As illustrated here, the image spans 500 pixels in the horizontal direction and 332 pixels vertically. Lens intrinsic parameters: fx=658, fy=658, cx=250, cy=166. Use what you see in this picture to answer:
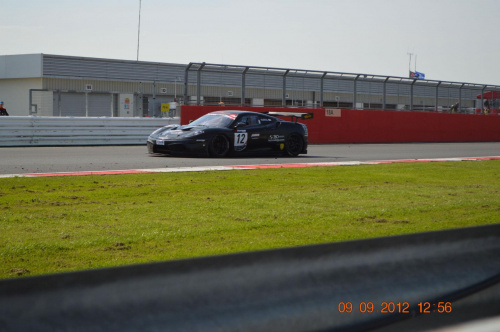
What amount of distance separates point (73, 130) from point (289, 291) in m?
18.6

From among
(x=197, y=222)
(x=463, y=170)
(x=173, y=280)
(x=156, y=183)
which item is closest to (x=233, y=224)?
(x=197, y=222)

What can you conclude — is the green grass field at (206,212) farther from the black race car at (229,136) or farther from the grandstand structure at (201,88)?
the grandstand structure at (201,88)

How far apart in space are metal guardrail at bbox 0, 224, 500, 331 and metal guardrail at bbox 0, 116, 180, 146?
17.8 meters

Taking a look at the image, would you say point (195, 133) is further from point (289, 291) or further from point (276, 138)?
point (289, 291)

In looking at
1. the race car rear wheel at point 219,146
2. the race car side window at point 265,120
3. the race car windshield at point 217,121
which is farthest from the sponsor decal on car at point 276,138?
the race car rear wheel at point 219,146

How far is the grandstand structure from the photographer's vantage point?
2291 centimetres

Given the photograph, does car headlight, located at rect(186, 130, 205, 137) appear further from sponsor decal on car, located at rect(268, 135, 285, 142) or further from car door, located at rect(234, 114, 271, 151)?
sponsor decal on car, located at rect(268, 135, 285, 142)

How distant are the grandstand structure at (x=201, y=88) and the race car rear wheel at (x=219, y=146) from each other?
6654 millimetres

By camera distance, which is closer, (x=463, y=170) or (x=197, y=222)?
(x=197, y=222)

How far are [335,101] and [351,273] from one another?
23731 mm

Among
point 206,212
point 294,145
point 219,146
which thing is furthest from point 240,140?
point 206,212

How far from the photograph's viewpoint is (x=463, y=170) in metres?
12.9

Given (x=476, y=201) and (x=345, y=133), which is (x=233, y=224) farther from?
(x=345, y=133)

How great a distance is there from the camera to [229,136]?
15.2 metres
